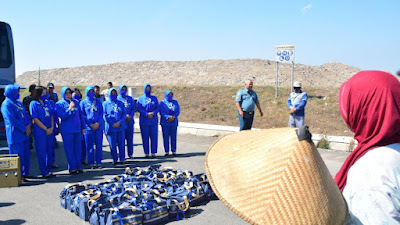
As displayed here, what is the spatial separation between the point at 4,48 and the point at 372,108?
13.0 meters

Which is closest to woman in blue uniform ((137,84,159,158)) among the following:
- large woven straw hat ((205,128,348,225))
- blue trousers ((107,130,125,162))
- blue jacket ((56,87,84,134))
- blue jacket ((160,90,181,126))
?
blue jacket ((160,90,181,126))

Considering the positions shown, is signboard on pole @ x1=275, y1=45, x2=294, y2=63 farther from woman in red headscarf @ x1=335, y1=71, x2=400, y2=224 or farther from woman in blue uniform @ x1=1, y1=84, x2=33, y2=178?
woman in red headscarf @ x1=335, y1=71, x2=400, y2=224

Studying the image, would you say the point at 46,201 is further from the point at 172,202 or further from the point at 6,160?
the point at 172,202

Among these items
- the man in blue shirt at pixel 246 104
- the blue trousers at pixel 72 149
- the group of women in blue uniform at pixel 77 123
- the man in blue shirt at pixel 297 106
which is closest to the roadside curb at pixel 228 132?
the man in blue shirt at pixel 297 106

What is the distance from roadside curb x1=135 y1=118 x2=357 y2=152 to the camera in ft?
32.3

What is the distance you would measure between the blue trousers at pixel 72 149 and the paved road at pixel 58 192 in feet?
0.94

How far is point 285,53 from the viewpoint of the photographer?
1738 centimetres

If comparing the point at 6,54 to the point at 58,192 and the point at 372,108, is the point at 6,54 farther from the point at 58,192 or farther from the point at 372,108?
the point at 372,108

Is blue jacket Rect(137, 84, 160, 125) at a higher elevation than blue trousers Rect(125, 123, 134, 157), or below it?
higher

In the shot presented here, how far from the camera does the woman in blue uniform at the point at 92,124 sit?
8.57 meters

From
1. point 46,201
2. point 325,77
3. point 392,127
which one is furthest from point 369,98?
point 325,77

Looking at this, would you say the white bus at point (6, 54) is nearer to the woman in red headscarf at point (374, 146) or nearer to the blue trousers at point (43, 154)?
the blue trousers at point (43, 154)

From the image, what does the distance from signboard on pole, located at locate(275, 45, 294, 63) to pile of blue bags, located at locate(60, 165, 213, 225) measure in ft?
39.6

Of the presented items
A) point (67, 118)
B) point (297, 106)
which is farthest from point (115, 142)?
point (297, 106)
